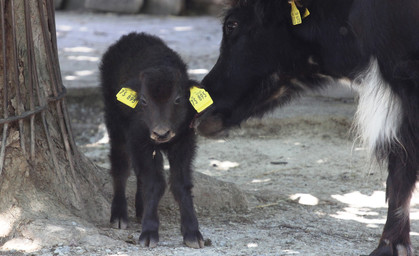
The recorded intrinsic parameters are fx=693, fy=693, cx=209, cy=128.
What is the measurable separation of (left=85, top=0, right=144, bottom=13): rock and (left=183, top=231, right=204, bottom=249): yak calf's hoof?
11.3m

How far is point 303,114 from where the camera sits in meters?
7.98

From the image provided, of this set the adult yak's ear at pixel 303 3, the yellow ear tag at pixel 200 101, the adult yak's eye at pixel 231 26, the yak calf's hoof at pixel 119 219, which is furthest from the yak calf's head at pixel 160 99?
the adult yak's ear at pixel 303 3

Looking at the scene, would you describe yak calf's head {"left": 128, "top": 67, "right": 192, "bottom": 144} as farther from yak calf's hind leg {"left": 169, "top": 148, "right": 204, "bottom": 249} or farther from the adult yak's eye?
the adult yak's eye

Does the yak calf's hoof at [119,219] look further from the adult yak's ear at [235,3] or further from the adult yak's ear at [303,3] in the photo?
the adult yak's ear at [303,3]

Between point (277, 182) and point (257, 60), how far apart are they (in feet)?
5.77

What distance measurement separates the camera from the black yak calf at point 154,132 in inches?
176

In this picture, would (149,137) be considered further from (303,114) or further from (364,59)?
(303,114)

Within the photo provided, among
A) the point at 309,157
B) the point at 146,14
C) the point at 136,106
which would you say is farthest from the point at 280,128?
the point at 146,14

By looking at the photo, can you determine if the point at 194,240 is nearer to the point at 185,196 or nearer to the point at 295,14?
the point at 185,196

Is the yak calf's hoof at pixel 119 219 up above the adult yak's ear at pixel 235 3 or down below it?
below

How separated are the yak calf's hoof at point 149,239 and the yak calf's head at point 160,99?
0.59 meters

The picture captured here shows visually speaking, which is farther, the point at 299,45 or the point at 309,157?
the point at 309,157

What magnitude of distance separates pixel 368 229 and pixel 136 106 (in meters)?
1.90

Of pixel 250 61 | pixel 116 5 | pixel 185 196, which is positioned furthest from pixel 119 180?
→ pixel 116 5
